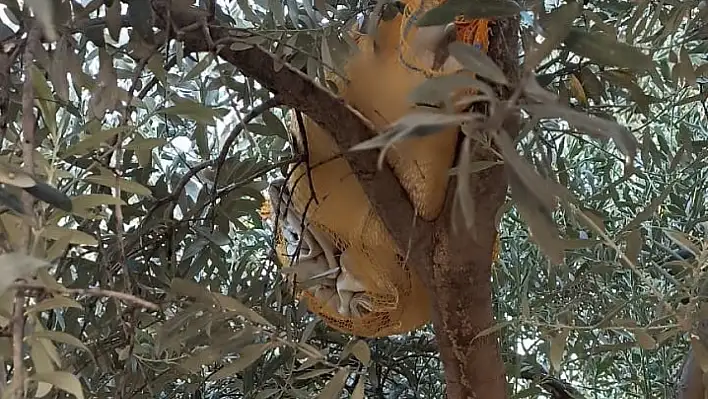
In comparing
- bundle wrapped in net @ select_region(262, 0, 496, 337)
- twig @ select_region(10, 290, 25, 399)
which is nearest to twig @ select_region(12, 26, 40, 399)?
twig @ select_region(10, 290, 25, 399)

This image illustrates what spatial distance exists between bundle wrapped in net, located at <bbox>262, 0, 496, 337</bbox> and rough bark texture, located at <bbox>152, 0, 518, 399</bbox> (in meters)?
0.02

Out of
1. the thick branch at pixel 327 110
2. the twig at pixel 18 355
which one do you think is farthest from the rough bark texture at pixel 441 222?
the twig at pixel 18 355

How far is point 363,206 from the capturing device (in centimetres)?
56

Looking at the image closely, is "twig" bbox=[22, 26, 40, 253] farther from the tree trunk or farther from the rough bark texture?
the tree trunk

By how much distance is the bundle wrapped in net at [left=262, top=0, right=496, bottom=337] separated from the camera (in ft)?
1.60

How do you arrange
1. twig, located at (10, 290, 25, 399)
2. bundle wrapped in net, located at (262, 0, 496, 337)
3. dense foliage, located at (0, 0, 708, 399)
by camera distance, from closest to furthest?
twig, located at (10, 290, 25, 399) < dense foliage, located at (0, 0, 708, 399) < bundle wrapped in net, located at (262, 0, 496, 337)

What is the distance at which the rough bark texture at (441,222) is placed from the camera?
0.44 m

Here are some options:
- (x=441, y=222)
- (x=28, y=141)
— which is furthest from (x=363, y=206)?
(x=28, y=141)

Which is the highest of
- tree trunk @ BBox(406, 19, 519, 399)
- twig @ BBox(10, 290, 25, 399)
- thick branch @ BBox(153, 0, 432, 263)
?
thick branch @ BBox(153, 0, 432, 263)

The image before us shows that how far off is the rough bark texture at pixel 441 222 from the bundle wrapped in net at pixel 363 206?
0.05 feet

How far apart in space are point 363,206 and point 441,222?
2.8 inches

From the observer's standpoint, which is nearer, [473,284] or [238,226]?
[473,284]

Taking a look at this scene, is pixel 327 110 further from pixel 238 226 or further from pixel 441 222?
pixel 238 226

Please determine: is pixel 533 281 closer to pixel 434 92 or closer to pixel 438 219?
pixel 438 219
